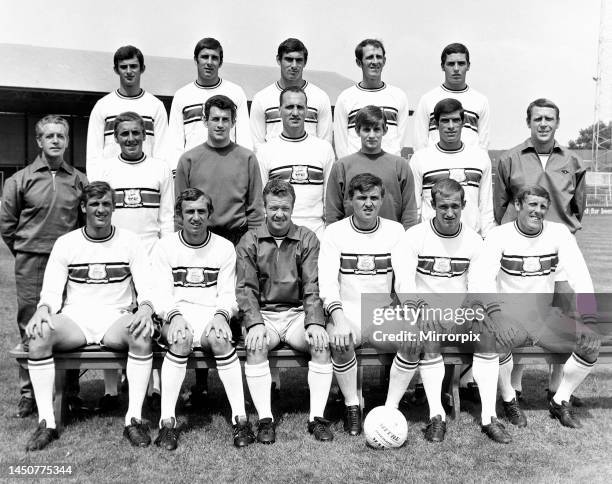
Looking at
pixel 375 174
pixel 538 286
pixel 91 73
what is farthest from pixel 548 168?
pixel 91 73

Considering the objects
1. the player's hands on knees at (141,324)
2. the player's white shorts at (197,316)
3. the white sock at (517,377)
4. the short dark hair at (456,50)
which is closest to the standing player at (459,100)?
the short dark hair at (456,50)

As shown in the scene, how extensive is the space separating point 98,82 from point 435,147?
56.4ft

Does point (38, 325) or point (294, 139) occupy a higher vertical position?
point (294, 139)

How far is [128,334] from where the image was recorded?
13.1ft

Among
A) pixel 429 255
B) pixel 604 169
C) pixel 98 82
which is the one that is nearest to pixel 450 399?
pixel 429 255

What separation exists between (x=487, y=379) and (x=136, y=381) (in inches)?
88.2

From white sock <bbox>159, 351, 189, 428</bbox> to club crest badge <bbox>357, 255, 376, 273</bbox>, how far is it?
1310 millimetres

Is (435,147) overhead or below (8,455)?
overhead

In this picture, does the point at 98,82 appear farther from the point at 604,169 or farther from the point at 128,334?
the point at 604,169

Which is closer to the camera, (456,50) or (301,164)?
(301,164)

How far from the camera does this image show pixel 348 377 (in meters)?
4.09

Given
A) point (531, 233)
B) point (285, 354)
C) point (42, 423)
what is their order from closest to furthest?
point (42, 423)
point (285, 354)
point (531, 233)

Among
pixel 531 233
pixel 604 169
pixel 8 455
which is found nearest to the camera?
pixel 8 455

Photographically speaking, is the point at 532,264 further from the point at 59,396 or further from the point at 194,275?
the point at 59,396
